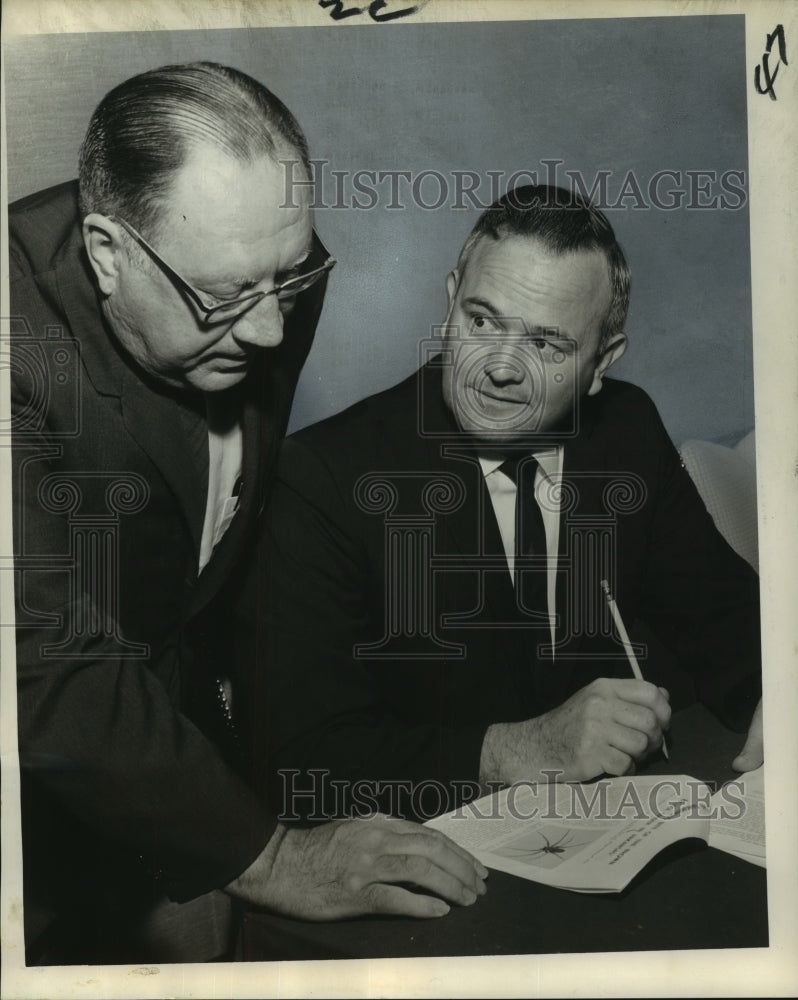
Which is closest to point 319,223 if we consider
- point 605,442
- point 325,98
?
point 325,98

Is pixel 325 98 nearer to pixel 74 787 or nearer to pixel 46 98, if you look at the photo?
pixel 46 98

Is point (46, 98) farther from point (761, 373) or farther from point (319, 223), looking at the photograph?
point (761, 373)

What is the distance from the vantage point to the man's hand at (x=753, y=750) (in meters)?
2.67

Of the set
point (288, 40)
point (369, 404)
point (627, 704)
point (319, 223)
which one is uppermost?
point (288, 40)

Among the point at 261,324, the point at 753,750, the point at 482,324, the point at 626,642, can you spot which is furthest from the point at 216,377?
the point at 753,750

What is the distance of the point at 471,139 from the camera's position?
2613 millimetres

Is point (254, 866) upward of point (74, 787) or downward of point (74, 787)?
downward

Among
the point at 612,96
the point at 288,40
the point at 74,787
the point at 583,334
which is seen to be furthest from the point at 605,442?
the point at 74,787

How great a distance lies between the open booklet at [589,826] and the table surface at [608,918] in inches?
1.2

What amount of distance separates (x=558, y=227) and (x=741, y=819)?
156 cm

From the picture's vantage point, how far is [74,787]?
8.41ft

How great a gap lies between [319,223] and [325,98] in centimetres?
31

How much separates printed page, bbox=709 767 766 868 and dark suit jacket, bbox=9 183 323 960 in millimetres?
1123

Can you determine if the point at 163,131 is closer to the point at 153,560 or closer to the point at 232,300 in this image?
→ the point at 232,300
